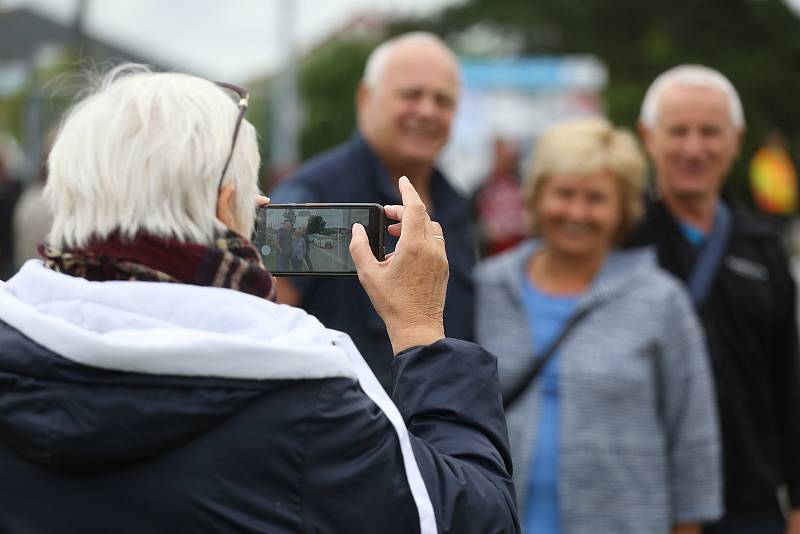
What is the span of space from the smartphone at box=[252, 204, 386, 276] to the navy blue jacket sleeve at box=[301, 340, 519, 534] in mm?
243

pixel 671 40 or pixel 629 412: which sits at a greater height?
pixel 629 412

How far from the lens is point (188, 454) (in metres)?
1.75

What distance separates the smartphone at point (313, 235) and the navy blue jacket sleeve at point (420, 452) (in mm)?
243

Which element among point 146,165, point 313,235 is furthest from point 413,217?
point 146,165

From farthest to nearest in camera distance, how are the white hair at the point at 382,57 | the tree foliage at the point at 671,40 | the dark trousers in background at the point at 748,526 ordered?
the tree foliage at the point at 671,40 < the white hair at the point at 382,57 < the dark trousers in background at the point at 748,526

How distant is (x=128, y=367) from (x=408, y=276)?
57cm

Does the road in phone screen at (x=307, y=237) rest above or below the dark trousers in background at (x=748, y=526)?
above

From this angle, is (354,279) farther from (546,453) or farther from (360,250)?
(360,250)

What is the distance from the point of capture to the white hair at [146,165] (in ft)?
6.08

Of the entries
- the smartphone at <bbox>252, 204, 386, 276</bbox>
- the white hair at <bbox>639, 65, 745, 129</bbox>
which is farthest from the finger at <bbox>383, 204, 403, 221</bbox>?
the white hair at <bbox>639, 65, 745, 129</bbox>

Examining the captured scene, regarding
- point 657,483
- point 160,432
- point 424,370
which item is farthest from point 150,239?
point 657,483

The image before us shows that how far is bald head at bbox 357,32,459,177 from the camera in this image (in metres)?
4.21

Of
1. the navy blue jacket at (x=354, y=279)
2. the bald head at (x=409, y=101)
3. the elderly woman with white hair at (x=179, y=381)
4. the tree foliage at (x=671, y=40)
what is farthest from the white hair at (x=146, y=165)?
the tree foliage at (x=671, y=40)

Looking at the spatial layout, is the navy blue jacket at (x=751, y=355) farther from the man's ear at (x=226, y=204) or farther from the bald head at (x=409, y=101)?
the man's ear at (x=226, y=204)
